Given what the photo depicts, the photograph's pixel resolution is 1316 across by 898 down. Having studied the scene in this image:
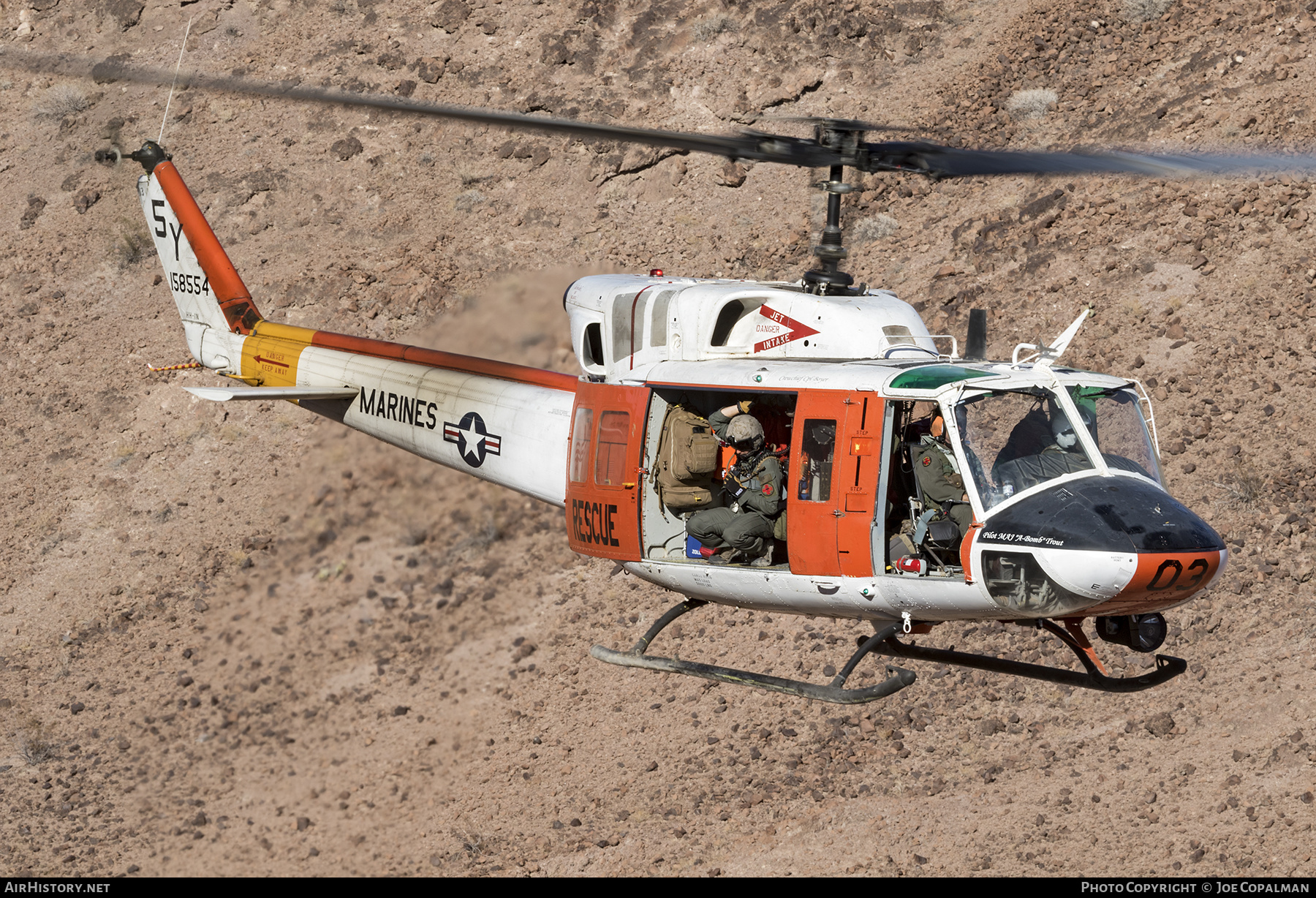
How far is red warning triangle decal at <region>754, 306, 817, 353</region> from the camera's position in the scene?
1020cm

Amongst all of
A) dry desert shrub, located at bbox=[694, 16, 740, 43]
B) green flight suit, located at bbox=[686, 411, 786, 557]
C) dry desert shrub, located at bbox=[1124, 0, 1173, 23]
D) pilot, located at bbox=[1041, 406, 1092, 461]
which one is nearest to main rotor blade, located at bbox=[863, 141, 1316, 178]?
pilot, located at bbox=[1041, 406, 1092, 461]

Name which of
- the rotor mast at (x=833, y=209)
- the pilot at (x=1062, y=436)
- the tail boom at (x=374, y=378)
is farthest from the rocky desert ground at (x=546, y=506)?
the tail boom at (x=374, y=378)

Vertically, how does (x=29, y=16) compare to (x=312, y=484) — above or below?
above

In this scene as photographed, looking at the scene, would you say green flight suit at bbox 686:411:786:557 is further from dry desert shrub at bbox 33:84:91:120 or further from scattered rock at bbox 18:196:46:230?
dry desert shrub at bbox 33:84:91:120

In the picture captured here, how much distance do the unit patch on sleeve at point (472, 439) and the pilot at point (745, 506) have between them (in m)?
3.22

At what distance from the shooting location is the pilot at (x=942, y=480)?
30.2ft

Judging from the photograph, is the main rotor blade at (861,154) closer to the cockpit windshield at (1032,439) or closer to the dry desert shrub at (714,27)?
the cockpit windshield at (1032,439)

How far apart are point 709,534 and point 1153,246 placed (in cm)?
1086

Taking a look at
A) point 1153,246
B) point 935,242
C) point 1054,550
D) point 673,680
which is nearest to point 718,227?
point 935,242

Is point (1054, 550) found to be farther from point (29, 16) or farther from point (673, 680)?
point (29, 16)

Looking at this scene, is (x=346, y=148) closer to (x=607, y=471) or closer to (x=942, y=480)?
(x=607, y=471)

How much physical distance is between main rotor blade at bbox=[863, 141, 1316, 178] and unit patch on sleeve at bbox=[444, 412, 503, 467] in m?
5.13

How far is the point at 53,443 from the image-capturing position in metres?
23.5

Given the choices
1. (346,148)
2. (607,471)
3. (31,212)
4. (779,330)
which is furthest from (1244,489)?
(31,212)
